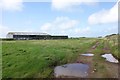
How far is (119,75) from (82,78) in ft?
13.1

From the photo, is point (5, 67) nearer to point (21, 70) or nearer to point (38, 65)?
point (21, 70)

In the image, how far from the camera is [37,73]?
1906cm

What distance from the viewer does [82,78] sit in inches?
706

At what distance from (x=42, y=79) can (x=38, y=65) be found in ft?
18.2

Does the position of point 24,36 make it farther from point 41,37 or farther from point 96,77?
point 96,77

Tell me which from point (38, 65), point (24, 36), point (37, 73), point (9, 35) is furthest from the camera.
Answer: point (9, 35)

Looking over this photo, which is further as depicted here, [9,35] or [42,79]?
[9,35]

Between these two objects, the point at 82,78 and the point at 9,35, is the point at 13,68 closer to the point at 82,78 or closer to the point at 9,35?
the point at 82,78

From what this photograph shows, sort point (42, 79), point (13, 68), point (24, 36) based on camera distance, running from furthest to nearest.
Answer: point (24, 36), point (13, 68), point (42, 79)

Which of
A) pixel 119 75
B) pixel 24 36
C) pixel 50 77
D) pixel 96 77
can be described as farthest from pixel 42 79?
pixel 24 36

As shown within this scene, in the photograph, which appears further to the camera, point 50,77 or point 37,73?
point 37,73

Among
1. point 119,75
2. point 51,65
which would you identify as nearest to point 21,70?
Answer: point 51,65

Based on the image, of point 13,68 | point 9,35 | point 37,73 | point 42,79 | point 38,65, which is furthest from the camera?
point 9,35

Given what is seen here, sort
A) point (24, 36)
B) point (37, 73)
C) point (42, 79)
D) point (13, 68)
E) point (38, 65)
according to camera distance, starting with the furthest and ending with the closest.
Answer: point (24, 36) → point (38, 65) → point (13, 68) → point (37, 73) → point (42, 79)
